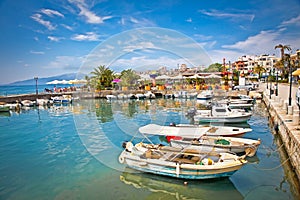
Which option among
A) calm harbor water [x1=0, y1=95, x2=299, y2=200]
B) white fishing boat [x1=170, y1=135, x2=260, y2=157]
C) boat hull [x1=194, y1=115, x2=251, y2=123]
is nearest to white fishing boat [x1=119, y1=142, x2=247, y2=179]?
calm harbor water [x1=0, y1=95, x2=299, y2=200]

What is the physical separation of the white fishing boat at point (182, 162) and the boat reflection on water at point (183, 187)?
24 centimetres

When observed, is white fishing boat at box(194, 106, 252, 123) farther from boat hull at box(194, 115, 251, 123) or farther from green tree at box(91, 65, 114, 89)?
green tree at box(91, 65, 114, 89)

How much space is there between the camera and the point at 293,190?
757 centimetres

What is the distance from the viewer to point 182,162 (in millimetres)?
8312

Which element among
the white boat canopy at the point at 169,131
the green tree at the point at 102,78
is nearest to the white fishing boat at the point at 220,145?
the white boat canopy at the point at 169,131

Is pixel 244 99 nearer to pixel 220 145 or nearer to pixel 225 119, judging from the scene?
pixel 225 119

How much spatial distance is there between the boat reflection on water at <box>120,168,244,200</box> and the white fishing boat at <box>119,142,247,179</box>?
24 centimetres

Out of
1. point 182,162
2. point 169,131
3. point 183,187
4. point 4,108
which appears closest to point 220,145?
point 169,131

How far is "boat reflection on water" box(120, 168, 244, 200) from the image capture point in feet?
24.4

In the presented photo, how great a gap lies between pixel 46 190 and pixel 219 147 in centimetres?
718

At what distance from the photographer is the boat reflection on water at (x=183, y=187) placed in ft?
24.4

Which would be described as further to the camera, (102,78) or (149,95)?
(102,78)

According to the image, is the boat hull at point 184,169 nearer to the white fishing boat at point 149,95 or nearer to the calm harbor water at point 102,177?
the calm harbor water at point 102,177

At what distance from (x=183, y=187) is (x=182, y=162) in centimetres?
86
